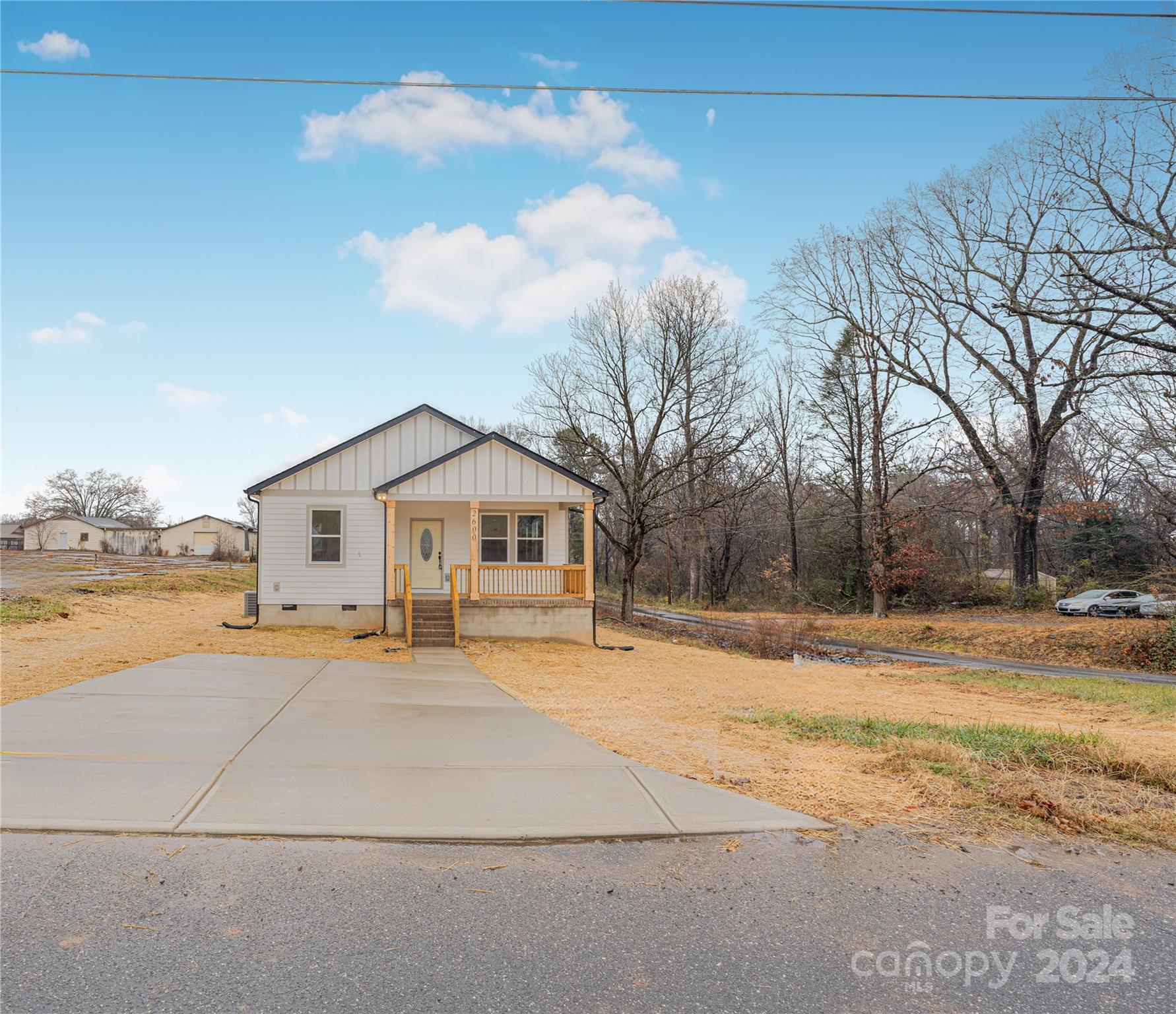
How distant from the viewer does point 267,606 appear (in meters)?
17.7

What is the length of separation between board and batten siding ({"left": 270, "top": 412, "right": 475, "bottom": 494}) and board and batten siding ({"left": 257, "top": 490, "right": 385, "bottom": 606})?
297 millimetres

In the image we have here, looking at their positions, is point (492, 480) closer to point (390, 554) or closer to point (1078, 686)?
point (390, 554)

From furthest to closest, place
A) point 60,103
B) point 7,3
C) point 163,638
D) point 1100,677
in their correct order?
point 1100,677 → point 163,638 → point 60,103 → point 7,3

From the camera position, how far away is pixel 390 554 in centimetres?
1730

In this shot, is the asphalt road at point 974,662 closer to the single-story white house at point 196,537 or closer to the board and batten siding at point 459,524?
the board and batten siding at point 459,524

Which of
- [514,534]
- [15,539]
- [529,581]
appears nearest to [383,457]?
[514,534]

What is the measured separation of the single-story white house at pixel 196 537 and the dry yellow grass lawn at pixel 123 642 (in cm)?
5134

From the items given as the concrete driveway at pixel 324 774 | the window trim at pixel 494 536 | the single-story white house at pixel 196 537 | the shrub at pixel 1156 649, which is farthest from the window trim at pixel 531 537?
the single-story white house at pixel 196 537

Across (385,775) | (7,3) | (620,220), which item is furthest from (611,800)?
(620,220)

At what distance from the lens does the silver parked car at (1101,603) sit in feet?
92.6

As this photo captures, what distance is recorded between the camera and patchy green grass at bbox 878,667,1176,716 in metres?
10.3

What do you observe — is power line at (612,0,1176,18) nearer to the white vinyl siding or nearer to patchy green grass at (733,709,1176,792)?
patchy green grass at (733,709,1176,792)

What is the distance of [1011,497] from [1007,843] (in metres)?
31.2

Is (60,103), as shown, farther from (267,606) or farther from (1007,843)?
(1007,843)
